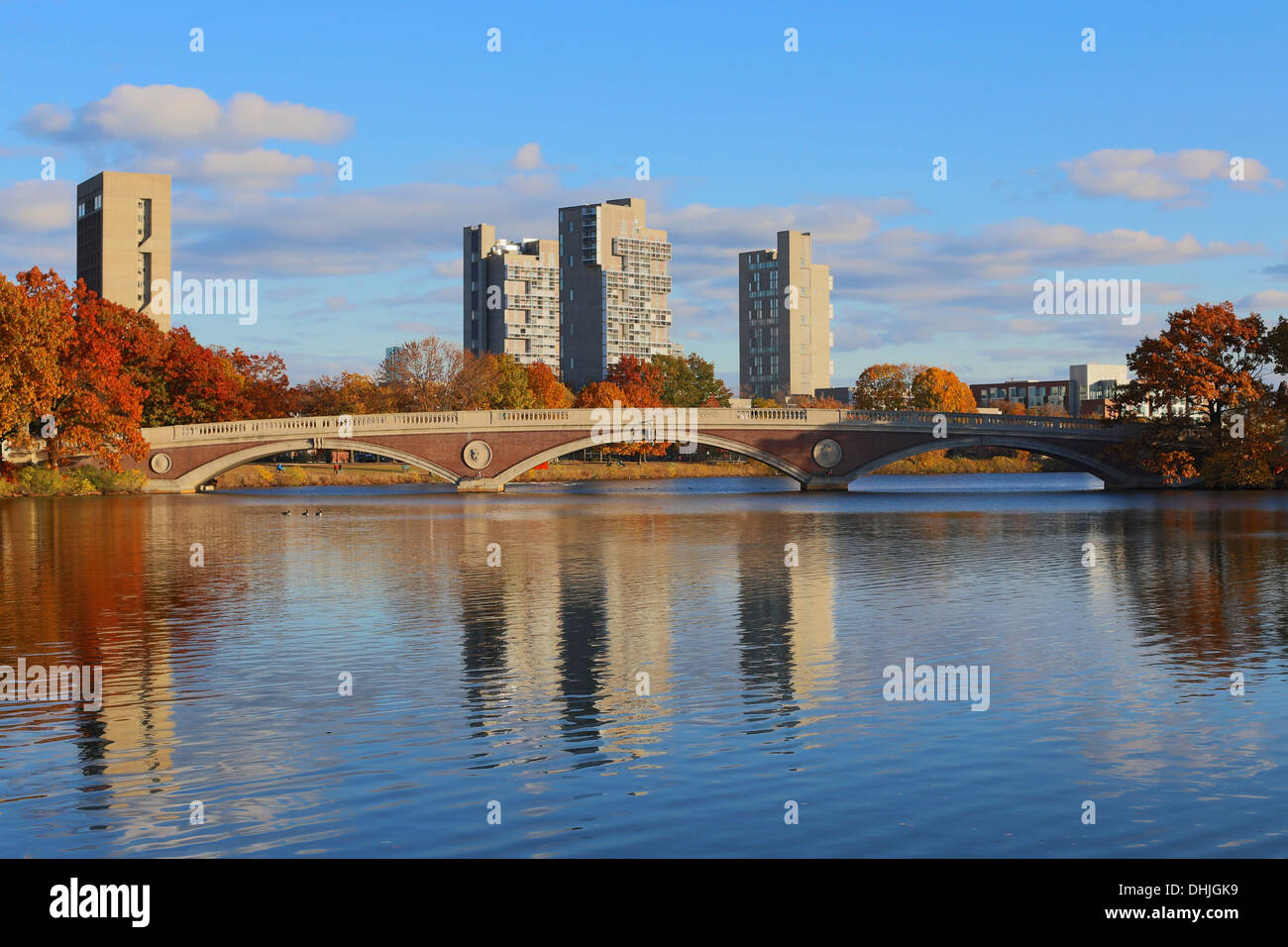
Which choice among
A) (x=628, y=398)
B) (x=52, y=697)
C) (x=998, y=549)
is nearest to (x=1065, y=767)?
(x=52, y=697)

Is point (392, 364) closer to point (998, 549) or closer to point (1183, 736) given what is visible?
point (998, 549)

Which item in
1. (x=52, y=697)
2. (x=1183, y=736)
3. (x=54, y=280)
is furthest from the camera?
(x=54, y=280)

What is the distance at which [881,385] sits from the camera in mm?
153000

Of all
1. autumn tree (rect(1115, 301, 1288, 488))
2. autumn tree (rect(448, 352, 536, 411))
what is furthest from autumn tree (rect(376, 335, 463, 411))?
autumn tree (rect(1115, 301, 1288, 488))

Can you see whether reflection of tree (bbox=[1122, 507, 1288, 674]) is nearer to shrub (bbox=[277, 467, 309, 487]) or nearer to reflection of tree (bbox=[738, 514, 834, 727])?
reflection of tree (bbox=[738, 514, 834, 727])

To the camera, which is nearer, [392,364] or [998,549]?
[998,549]

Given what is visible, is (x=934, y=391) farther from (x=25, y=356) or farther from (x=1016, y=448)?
(x=25, y=356)

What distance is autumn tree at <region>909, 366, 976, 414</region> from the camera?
150500mm

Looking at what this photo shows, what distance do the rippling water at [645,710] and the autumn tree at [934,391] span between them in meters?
120

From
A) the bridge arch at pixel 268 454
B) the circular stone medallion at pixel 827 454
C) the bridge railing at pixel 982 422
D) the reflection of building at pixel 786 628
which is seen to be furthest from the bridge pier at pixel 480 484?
the reflection of building at pixel 786 628

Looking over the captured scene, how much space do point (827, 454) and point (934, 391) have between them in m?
68.9

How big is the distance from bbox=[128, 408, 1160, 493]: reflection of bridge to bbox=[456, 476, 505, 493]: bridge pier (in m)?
0.07

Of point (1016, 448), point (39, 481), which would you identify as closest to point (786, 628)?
point (39, 481)
